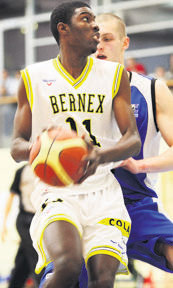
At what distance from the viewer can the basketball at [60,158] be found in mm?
Answer: 2801

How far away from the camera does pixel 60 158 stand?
284cm

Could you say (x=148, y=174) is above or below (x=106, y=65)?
below

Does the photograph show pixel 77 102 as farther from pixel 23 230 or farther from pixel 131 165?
pixel 23 230

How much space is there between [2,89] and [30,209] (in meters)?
5.44

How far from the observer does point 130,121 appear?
3168 mm

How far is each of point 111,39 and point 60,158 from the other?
156cm

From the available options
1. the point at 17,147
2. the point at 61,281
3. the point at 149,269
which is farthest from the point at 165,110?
the point at 149,269

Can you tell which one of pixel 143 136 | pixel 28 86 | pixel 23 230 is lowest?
pixel 23 230

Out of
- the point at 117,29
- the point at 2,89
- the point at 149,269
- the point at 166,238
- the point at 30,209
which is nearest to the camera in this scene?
the point at 166,238

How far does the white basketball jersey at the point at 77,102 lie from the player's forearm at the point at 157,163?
335 millimetres

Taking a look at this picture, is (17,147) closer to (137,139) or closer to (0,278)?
(137,139)

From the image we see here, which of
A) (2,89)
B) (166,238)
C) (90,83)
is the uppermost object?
(90,83)

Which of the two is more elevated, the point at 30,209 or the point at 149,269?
the point at 30,209

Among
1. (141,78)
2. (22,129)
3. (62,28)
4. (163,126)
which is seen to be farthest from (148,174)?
(62,28)
